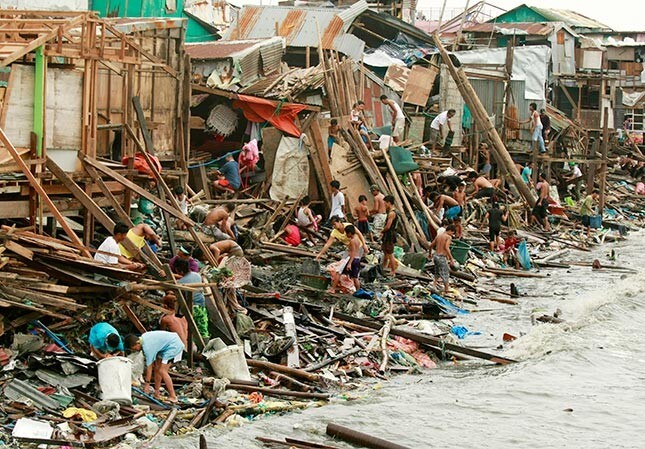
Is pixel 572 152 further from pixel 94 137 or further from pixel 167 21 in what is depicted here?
pixel 94 137

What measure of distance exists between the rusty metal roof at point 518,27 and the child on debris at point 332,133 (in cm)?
2110

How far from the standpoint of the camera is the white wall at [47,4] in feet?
75.7

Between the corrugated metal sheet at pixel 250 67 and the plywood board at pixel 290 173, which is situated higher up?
the corrugated metal sheet at pixel 250 67

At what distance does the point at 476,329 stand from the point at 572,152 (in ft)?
78.8

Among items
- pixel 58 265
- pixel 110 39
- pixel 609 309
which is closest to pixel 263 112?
pixel 110 39

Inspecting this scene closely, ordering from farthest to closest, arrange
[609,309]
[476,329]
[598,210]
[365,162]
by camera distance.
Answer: [598,210]
[365,162]
[609,309]
[476,329]

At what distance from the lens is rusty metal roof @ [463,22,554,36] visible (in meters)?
45.2

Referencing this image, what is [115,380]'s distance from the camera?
476 inches

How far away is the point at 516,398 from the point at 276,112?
11.8 meters

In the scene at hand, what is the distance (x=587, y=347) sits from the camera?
1822 cm

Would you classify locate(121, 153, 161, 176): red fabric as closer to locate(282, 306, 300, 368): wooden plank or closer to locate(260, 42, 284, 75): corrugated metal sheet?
locate(282, 306, 300, 368): wooden plank

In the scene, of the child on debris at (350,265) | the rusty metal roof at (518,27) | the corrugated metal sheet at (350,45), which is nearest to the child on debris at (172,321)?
the child on debris at (350,265)

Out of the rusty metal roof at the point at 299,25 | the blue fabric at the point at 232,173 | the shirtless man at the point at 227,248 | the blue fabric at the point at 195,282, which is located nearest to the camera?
the blue fabric at the point at 195,282

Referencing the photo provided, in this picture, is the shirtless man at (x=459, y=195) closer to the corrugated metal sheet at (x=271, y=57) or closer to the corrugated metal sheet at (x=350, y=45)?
the corrugated metal sheet at (x=271, y=57)
